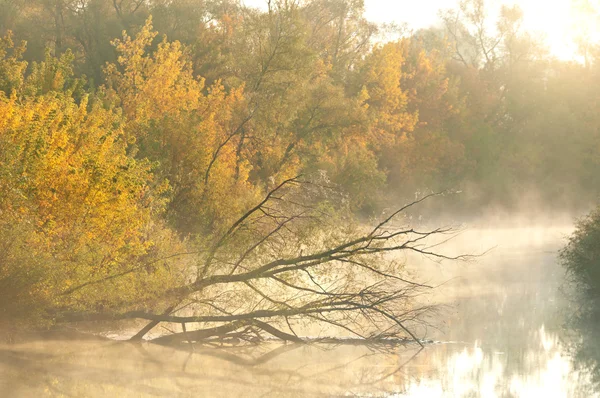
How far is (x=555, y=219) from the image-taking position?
5550 cm

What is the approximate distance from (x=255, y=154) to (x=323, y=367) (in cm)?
1463

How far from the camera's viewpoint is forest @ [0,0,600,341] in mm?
16672

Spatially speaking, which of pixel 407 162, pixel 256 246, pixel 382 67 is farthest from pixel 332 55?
pixel 256 246

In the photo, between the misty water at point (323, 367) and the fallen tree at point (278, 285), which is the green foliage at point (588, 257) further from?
the fallen tree at point (278, 285)

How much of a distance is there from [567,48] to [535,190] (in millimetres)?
9071

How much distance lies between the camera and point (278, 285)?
17.9 metres

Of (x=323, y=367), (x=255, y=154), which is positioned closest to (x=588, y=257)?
(x=255, y=154)

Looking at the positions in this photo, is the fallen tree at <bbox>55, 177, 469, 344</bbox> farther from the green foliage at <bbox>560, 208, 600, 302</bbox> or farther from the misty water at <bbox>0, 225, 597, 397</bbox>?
the green foliage at <bbox>560, 208, 600, 302</bbox>

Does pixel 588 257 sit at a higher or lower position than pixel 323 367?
higher

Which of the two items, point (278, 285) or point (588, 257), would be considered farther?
point (588, 257)

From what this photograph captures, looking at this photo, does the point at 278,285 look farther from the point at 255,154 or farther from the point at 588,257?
the point at 255,154

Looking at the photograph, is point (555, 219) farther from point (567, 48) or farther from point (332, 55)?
point (332, 55)

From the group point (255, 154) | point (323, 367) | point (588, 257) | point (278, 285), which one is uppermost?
point (255, 154)

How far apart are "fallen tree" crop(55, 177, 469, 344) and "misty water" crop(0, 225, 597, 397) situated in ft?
1.61
